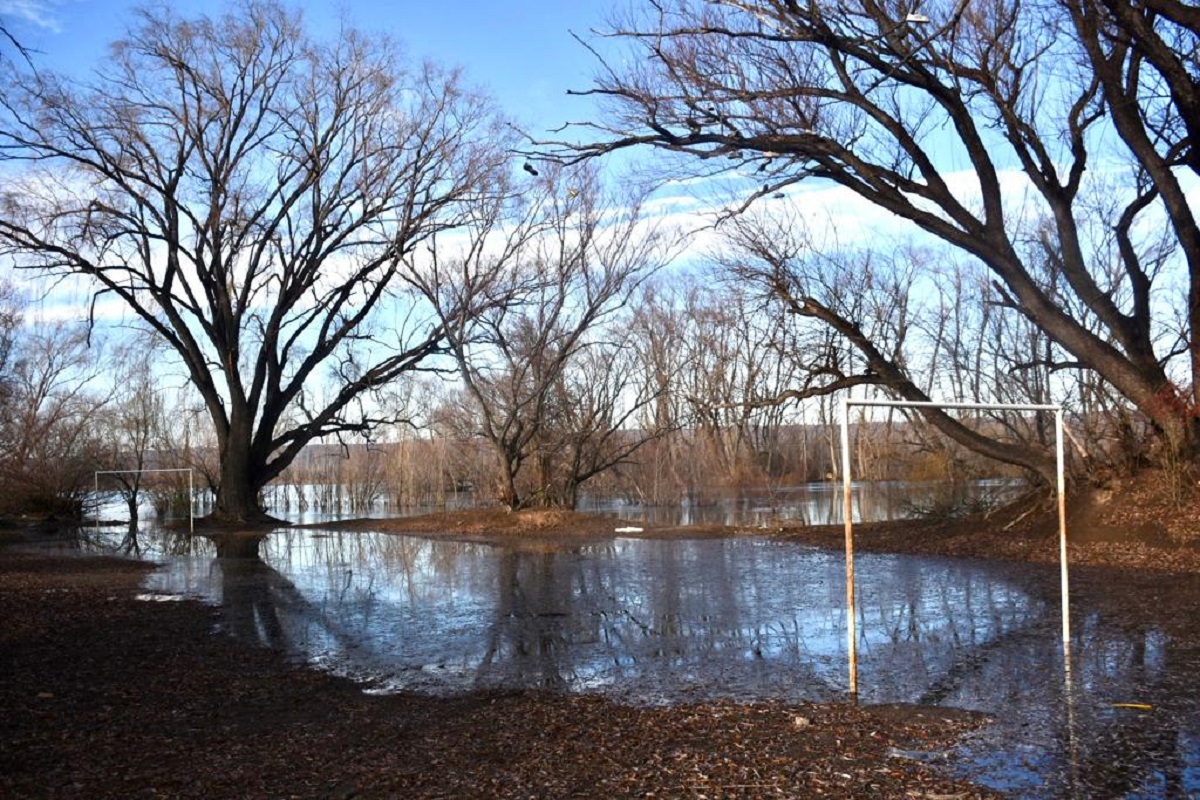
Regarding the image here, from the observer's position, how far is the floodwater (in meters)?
5.55

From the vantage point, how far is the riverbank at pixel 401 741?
4.86 metres

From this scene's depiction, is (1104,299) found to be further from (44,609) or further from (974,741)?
(44,609)

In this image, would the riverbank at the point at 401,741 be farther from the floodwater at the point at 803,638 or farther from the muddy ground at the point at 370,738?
the floodwater at the point at 803,638

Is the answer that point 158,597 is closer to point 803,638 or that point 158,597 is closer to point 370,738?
point 370,738

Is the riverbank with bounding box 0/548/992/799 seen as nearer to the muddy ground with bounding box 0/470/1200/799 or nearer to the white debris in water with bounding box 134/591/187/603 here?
the muddy ground with bounding box 0/470/1200/799

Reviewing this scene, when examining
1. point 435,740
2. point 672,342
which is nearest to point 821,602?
point 435,740

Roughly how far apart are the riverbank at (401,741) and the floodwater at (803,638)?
409 mm

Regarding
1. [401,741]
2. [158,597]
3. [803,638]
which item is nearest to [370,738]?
[401,741]

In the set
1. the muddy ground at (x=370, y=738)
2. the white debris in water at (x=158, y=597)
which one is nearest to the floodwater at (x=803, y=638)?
the white debris in water at (x=158, y=597)

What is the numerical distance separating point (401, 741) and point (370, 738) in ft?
0.71

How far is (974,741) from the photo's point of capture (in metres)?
5.48

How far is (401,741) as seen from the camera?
18.7 feet

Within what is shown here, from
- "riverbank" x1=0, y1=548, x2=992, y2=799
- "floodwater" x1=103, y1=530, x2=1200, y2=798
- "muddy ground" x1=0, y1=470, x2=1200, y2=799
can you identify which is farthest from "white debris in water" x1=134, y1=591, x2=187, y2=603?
"riverbank" x1=0, y1=548, x2=992, y2=799

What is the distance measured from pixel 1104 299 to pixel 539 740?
1370 cm
